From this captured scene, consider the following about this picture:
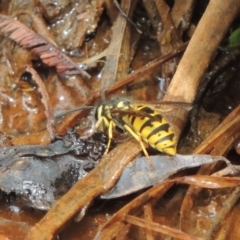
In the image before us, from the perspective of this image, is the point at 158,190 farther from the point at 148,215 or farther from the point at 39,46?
the point at 39,46

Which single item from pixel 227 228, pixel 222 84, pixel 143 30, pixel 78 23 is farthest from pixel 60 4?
pixel 227 228

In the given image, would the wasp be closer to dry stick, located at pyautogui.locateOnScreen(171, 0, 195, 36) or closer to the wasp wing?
the wasp wing

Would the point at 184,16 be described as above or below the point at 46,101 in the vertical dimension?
above

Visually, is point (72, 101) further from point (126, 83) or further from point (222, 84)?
point (222, 84)

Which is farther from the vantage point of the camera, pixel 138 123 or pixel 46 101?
pixel 46 101

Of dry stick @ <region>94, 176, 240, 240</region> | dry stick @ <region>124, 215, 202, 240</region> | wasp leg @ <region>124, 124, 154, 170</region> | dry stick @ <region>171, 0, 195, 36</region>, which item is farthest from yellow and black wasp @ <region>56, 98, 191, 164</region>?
dry stick @ <region>171, 0, 195, 36</region>

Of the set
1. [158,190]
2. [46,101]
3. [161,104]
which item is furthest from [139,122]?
[46,101]
